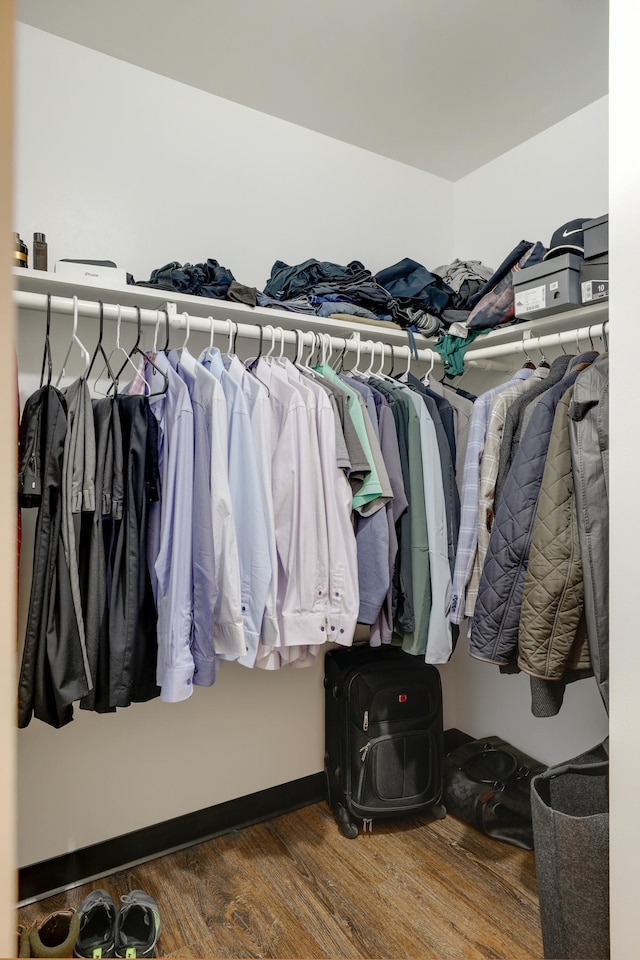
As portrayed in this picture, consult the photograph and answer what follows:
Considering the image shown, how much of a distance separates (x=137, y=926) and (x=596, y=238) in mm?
2320

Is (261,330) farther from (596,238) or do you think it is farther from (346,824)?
(346,824)

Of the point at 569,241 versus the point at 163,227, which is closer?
the point at 569,241

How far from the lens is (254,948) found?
1547 millimetres

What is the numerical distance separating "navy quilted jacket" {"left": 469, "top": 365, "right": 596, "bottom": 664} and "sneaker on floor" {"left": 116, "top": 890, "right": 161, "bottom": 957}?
1.13 m

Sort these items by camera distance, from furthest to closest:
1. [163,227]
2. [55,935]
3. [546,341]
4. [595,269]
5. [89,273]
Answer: [163,227]
[546,341]
[595,269]
[89,273]
[55,935]

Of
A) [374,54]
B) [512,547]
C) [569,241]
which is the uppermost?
[374,54]

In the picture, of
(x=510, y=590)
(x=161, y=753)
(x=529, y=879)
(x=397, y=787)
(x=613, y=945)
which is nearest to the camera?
(x=613, y=945)

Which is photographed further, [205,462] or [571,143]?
[571,143]

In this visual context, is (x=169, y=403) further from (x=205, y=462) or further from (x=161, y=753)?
(x=161, y=753)

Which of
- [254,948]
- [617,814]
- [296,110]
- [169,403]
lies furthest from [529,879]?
[296,110]

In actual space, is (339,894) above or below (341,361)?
below

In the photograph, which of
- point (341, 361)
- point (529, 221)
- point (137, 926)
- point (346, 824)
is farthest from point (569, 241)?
point (137, 926)

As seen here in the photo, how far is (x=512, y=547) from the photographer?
1.51 m

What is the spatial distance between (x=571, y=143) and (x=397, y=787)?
249 centimetres
